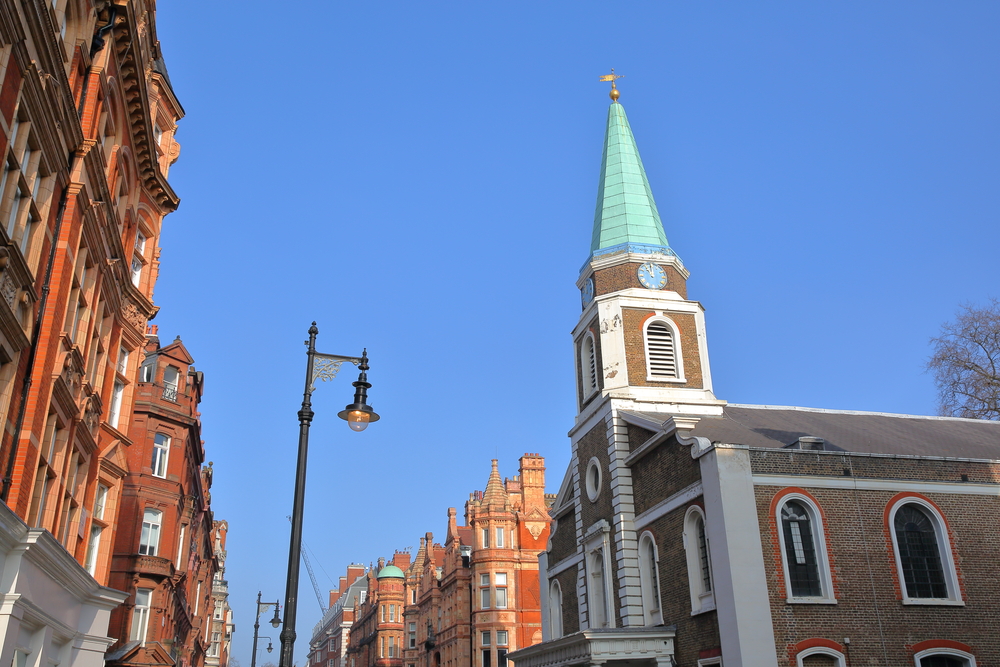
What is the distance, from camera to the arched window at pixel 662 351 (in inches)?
1307

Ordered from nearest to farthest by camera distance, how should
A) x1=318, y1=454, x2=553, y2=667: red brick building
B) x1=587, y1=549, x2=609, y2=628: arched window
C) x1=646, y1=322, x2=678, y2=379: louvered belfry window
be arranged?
x1=587, y1=549, x2=609, y2=628: arched window
x1=646, y1=322, x2=678, y2=379: louvered belfry window
x1=318, y1=454, x2=553, y2=667: red brick building

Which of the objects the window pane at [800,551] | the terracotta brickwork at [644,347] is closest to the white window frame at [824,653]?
the window pane at [800,551]

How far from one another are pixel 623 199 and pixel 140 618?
26285 mm

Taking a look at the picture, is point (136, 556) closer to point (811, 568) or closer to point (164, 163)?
point (164, 163)

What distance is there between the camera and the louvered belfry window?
3325 centimetres

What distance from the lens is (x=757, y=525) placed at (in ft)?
77.4

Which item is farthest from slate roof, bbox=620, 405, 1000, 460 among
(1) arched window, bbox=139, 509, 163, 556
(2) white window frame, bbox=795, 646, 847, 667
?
(1) arched window, bbox=139, 509, 163, 556

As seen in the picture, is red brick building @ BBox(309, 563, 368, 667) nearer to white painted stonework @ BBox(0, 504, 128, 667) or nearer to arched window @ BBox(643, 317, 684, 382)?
arched window @ BBox(643, 317, 684, 382)

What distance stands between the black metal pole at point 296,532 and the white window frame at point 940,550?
1881cm

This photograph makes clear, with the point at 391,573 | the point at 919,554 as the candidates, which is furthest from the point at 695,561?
the point at 391,573

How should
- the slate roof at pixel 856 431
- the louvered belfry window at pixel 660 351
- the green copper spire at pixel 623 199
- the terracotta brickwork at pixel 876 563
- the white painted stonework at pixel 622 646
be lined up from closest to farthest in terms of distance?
the terracotta brickwork at pixel 876 563
the white painted stonework at pixel 622 646
the slate roof at pixel 856 431
the louvered belfry window at pixel 660 351
the green copper spire at pixel 623 199

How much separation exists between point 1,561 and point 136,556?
20.8m

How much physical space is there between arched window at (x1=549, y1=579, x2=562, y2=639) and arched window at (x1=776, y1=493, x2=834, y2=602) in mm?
15228

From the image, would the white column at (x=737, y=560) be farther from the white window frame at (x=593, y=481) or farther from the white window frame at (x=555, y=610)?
the white window frame at (x=555, y=610)
